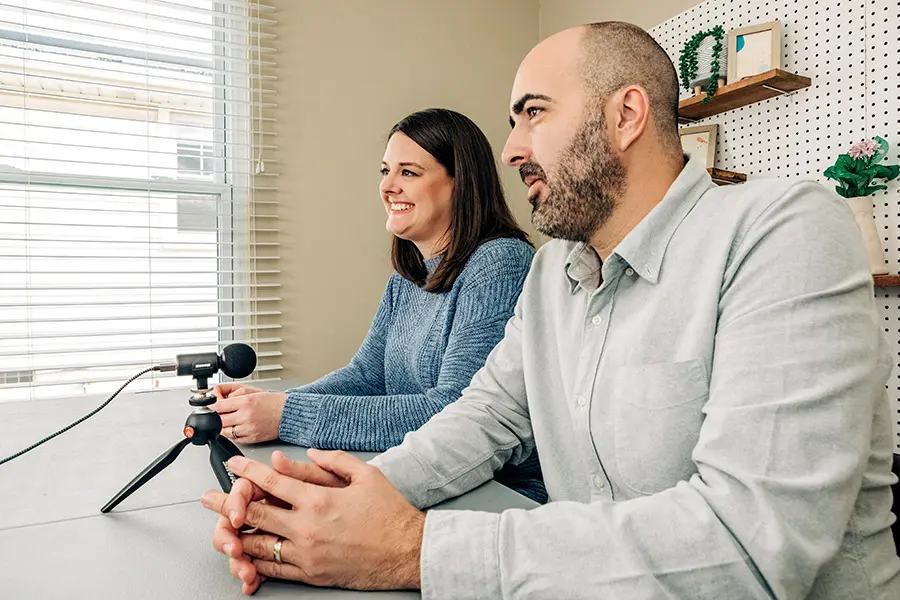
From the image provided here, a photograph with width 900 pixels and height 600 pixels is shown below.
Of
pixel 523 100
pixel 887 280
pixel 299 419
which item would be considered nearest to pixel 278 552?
pixel 299 419

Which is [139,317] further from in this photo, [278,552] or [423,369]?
[278,552]

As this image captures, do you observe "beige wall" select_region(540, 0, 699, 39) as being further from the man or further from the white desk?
the white desk

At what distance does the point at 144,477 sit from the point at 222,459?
116 mm

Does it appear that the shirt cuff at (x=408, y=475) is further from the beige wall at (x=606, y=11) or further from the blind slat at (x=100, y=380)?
the beige wall at (x=606, y=11)

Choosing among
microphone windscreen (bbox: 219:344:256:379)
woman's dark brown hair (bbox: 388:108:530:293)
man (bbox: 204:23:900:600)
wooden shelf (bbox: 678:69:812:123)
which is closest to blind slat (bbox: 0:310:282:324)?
woman's dark brown hair (bbox: 388:108:530:293)

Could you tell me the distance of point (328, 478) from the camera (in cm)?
83

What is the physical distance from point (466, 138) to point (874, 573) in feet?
4.23

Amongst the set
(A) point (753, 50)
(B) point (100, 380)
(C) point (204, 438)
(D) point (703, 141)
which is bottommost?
(B) point (100, 380)

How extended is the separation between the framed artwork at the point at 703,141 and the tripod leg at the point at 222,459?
189cm

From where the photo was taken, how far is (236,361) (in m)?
1.04

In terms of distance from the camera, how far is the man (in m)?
0.63

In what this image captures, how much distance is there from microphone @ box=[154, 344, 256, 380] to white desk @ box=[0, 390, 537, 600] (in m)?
0.18

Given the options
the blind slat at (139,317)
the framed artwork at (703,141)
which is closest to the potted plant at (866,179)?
the framed artwork at (703,141)

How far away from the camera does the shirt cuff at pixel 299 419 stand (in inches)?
47.9
